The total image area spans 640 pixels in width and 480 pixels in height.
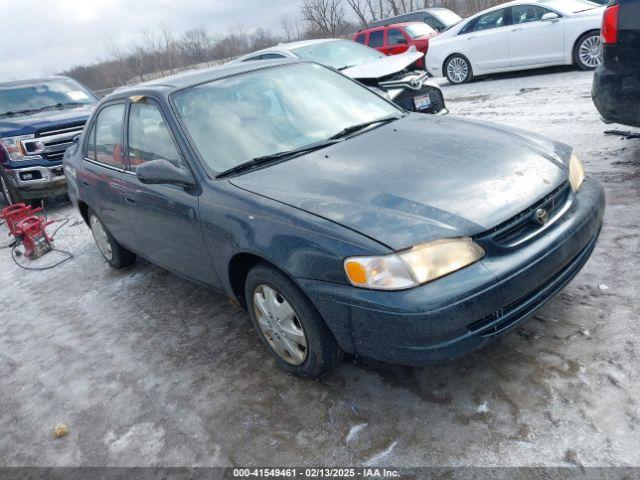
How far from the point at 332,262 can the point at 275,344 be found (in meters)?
0.87

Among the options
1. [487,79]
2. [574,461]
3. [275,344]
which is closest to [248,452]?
[275,344]

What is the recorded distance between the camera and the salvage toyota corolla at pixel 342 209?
2277mm

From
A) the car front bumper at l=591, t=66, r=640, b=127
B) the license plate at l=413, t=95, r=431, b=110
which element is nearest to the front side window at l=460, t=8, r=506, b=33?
the license plate at l=413, t=95, r=431, b=110

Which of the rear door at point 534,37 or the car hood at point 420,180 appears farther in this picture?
the rear door at point 534,37

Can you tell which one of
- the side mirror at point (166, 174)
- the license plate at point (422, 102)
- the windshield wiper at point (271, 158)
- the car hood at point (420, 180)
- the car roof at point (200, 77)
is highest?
the car roof at point (200, 77)

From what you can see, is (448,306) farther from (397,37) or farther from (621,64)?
(397,37)

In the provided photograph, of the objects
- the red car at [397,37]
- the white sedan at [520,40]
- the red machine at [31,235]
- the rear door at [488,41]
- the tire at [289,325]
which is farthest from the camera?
the red car at [397,37]

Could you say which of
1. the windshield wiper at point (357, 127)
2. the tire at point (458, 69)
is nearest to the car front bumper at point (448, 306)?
the windshield wiper at point (357, 127)

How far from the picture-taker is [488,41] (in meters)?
10.5

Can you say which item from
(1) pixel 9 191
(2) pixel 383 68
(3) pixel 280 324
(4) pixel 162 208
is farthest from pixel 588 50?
(1) pixel 9 191

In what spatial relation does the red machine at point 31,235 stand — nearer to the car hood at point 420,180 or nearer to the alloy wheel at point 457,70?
the car hood at point 420,180

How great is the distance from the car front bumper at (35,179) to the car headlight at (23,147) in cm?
17

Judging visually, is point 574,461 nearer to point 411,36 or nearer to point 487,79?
point 487,79

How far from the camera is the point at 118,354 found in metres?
3.59
